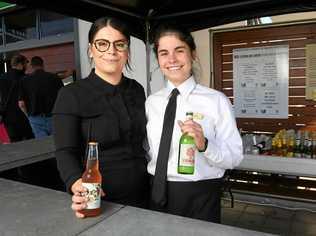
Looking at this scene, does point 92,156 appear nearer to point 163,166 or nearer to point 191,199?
point 163,166

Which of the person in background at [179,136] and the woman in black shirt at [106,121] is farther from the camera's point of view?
the person in background at [179,136]

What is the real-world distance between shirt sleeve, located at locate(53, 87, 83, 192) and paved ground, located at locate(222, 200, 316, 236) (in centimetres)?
249

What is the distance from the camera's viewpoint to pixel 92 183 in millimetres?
1122

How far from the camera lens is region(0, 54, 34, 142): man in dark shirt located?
4.79 meters

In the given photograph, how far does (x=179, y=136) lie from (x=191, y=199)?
286 millimetres

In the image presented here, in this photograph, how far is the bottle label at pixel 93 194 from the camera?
1.12 meters

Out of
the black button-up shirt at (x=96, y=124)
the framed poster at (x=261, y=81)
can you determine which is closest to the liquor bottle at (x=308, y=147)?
the framed poster at (x=261, y=81)

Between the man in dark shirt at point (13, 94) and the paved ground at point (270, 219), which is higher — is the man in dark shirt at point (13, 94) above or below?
above

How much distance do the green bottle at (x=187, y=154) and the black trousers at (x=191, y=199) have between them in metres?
0.12

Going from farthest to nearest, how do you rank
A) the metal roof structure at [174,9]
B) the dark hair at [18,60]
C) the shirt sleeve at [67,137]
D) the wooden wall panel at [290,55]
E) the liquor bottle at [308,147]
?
the dark hair at [18,60], the wooden wall panel at [290,55], the liquor bottle at [308,147], the metal roof structure at [174,9], the shirt sleeve at [67,137]

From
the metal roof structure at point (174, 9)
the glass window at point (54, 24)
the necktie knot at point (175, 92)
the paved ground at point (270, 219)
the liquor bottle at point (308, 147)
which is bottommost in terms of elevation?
the paved ground at point (270, 219)

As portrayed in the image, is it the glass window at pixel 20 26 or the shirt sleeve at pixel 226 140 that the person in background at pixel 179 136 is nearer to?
the shirt sleeve at pixel 226 140

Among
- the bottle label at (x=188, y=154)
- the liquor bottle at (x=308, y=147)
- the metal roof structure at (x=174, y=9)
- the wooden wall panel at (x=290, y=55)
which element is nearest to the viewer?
the bottle label at (x=188, y=154)

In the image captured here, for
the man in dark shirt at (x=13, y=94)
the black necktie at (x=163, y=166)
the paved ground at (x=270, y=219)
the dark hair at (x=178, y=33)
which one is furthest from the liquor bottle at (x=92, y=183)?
the man in dark shirt at (x=13, y=94)
